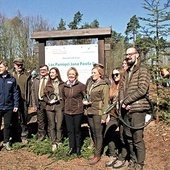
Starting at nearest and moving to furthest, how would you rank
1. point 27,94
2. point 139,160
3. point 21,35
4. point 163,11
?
point 139,160
point 27,94
point 163,11
point 21,35

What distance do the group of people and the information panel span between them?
106 centimetres

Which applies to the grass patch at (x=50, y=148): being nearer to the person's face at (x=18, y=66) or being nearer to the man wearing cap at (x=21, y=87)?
the man wearing cap at (x=21, y=87)

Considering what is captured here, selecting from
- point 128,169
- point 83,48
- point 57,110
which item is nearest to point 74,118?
point 57,110

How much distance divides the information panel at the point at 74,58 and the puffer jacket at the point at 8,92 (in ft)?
5.28

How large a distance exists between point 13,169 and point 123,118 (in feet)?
7.71

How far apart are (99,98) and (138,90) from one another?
1.01m

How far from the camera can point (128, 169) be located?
190 inches

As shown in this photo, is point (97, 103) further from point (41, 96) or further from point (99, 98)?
point (41, 96)

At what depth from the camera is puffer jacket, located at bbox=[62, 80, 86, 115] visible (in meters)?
5.22

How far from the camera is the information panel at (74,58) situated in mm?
6805

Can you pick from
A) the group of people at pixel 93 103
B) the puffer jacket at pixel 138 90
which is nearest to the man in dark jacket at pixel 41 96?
the group of people at pixel 93 103

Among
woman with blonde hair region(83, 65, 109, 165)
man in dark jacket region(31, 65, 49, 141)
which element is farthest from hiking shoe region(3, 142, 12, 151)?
woman with blonde hair region(83, 65, 109, 165)

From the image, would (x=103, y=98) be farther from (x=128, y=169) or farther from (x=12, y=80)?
(x=12, y=80)

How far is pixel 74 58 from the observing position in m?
6.97
